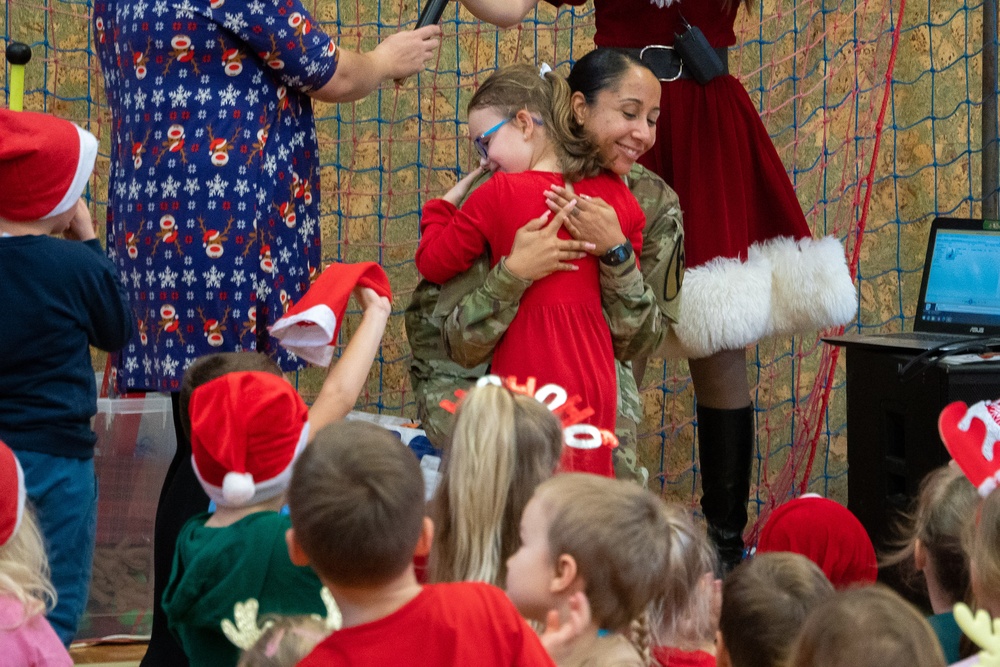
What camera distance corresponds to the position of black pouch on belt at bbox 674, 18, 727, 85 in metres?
2.40

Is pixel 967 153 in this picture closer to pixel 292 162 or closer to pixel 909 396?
pixel 909 396

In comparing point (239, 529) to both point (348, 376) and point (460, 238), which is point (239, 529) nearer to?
point (348, 376)

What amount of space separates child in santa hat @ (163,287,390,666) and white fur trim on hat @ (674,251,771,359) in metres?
1.08

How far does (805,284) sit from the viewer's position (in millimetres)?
2482

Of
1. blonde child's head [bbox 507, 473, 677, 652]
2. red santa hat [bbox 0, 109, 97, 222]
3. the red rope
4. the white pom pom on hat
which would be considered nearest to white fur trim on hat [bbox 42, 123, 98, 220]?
red santa hat [bbox 0, 109, 97, 222]

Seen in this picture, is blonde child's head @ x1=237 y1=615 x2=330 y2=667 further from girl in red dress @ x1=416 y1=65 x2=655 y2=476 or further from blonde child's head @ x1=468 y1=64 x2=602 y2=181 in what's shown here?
blonde child's head @ x1=468 y1=64 x2=602 y2=181

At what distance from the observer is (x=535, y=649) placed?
1132 millimetres

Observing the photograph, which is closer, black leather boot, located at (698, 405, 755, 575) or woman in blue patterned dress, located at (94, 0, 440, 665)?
Result: woman in blue patterned dress, located at (94, 0, 440, 665)

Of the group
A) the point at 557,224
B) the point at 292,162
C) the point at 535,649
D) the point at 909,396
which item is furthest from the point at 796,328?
the point at 535,649

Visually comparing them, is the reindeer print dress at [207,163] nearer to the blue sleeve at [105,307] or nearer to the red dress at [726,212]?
the blue sleeve at [105,307]

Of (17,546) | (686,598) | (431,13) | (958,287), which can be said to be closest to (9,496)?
(17,546)

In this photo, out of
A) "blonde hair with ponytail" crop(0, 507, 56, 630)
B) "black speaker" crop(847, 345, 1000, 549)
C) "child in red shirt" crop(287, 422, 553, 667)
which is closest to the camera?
"child in red shirt" crop(287, 422, 553, 667)

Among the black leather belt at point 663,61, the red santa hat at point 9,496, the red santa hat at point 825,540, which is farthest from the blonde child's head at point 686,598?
the black leather belt at point 663,61

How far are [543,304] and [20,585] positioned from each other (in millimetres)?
929
